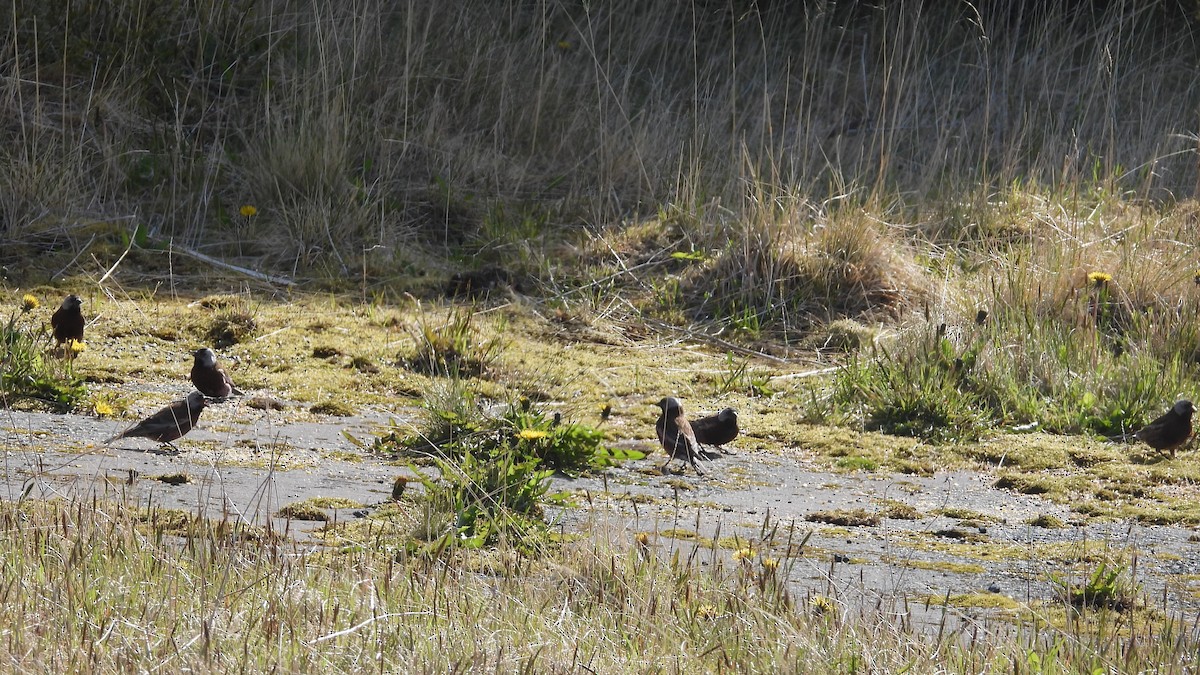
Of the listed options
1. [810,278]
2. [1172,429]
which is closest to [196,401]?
[1172,429]

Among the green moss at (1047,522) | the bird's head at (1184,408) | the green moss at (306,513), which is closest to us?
the green moss at (306,513)

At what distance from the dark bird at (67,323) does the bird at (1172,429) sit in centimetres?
475

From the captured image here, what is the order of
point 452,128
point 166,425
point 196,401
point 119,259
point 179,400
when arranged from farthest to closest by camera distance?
point 452,128, point 119,259, point 179,400, point 196,401, point 166,425

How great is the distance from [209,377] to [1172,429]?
13.4 ft

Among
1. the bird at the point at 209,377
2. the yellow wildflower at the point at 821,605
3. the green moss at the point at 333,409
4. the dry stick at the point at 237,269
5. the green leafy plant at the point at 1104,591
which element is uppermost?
the yellow wildflower at the point at 821,605

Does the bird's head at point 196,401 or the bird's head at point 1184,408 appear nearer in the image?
the bird's head at point 196,401

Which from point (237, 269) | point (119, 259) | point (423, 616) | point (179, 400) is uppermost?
point (423, 616)

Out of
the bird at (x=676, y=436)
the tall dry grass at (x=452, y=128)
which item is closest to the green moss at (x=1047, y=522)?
the bird at (x=676, y=436)

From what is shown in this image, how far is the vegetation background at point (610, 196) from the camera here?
277 inches

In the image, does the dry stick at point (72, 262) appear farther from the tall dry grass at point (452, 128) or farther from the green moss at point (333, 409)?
the green moss at point (333, 409)

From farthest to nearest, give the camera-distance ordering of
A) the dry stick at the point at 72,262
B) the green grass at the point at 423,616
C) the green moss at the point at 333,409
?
the dry stick at the point at 72,262, the green moss at the point at 333,409, the green grass at the point at 423,616

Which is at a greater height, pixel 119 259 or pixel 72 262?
pixel 119 259

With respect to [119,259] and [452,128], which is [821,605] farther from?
[452,128]

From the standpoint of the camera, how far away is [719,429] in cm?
568
